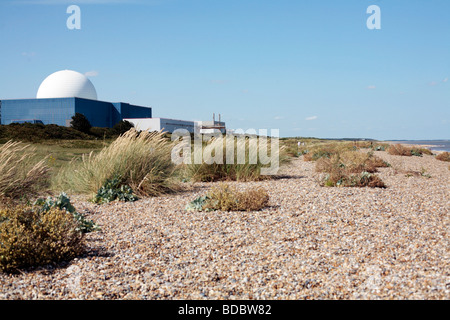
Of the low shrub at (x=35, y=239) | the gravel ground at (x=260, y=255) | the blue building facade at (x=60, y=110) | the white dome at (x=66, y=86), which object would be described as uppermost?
the white dome at (x=66, y=86)

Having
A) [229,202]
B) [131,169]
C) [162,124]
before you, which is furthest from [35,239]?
[162,124]

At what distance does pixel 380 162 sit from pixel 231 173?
21.2ft

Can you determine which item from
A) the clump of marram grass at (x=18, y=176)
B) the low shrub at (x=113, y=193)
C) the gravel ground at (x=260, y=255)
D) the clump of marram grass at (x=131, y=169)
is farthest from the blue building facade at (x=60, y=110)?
the gravel ground at (x=260, y=255)

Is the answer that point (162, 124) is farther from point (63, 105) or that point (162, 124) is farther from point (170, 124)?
point (63, 105)

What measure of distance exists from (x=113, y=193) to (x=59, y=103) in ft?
163

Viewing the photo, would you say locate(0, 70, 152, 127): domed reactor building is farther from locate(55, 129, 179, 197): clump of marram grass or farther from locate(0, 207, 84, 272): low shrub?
locate(0, 207, 84, 272): low shrub

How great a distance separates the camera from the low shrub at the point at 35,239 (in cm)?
358

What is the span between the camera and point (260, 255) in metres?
4.03

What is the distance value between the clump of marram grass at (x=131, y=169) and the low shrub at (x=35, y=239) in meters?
3.08

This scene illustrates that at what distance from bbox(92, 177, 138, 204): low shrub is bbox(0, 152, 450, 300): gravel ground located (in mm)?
297

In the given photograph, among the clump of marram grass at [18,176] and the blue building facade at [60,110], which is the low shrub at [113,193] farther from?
the blue building facade at [60,110]

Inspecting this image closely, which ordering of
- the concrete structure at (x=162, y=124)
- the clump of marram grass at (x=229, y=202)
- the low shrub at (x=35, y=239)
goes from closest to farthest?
the low shrub at (x=35, y=239)
the clump of marram grass at (x=229, y=202)
the concrete structure at (x=162, y=124)

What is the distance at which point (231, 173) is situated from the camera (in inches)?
381

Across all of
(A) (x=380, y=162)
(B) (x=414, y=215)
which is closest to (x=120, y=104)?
(A) (x=380, y=162)
